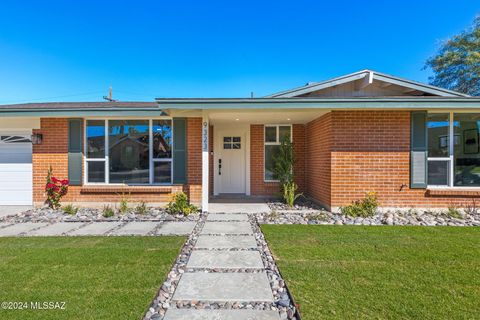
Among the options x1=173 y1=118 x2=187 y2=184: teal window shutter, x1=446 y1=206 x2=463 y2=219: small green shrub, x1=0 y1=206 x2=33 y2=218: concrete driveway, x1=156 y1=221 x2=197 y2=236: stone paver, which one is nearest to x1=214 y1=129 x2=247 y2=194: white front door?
x1=173 y1=118 x2=187 y2=184: teal window shutter

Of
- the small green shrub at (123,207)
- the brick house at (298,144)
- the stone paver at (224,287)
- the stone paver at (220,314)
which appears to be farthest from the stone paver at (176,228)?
the stone paver at (220,314)

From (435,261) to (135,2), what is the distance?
11.8 metres

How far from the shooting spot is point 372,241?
15.7 feet

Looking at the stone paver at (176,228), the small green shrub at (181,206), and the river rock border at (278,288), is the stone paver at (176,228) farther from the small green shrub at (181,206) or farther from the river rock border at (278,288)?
the river rock border at (278,288)

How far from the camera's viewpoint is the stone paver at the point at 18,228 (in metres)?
5.39

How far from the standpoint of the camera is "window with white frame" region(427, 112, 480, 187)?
706cm

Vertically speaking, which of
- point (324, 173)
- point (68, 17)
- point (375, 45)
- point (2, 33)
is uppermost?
point (375, 45)

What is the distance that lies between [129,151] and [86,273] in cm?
494

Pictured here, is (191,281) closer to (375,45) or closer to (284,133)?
(284,133)

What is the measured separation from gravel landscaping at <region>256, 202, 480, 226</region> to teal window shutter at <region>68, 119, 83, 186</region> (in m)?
5.26

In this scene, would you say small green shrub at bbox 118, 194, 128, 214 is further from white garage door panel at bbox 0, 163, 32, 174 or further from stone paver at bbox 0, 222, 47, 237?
white garage door panel at bbox 0, 163, 32, 174

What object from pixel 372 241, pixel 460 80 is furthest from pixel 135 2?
pixel 460 80

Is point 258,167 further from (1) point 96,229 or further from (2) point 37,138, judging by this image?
(2) point 37,138

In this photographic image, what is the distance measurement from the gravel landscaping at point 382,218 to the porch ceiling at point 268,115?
8.68ft
